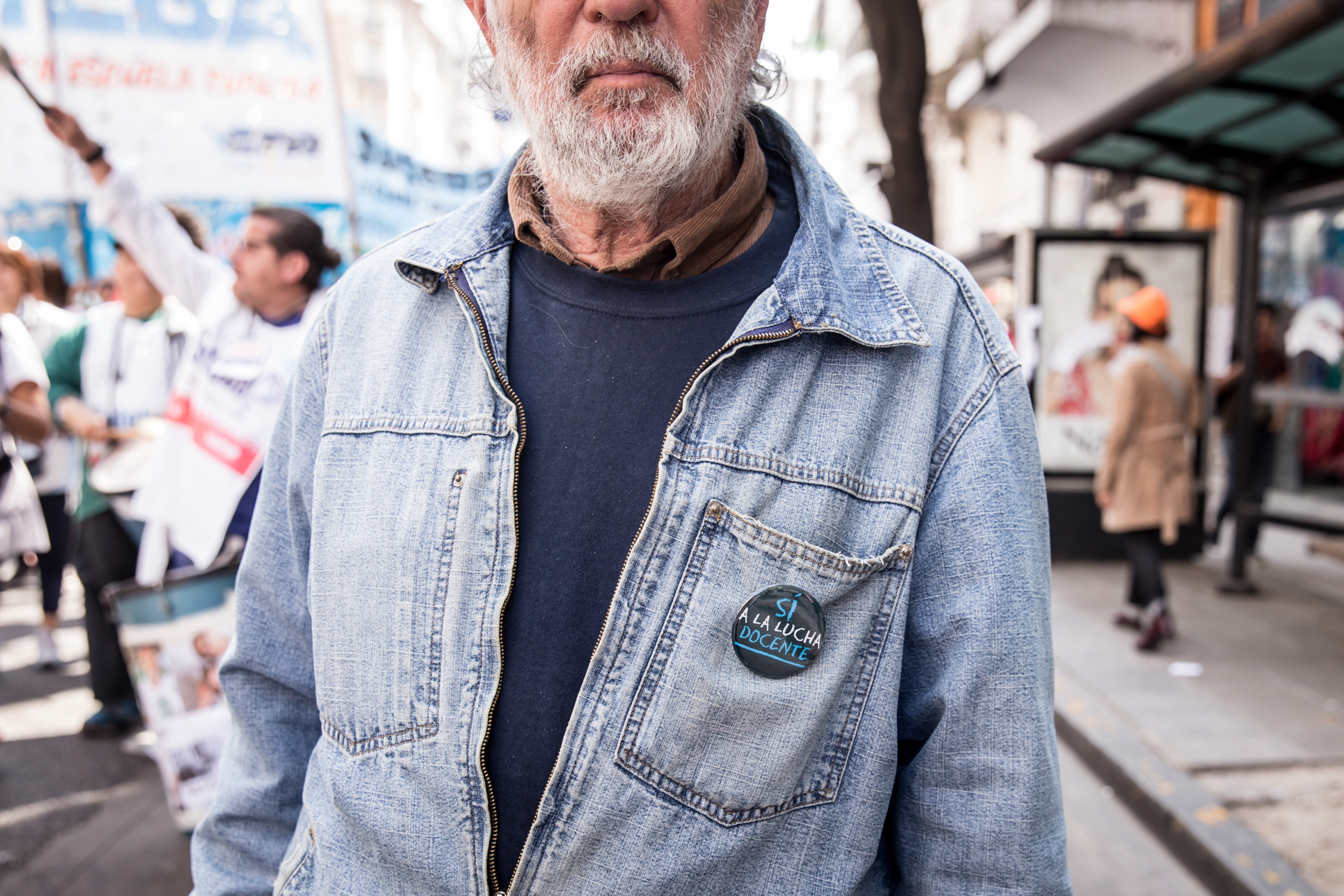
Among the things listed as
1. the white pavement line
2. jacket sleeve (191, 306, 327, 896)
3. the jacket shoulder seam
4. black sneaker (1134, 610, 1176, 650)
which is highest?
the jacket shoulder seam

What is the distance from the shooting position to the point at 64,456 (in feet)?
17.8

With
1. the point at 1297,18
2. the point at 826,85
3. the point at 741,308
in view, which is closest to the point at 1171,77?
the point at 1297,18

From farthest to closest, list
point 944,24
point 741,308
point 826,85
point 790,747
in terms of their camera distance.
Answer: point 826,85 < point 944,24 < point 741,308 < point 790,747

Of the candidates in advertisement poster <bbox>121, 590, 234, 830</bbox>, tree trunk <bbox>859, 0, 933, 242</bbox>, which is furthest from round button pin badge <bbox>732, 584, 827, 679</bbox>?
tree trunk <bbox>859, 0, 933, 242</bbox>

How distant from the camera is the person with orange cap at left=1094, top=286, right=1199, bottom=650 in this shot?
5.87 metres

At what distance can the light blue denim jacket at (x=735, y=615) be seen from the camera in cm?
114

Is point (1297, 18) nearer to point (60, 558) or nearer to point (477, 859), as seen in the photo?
point (477, 859)

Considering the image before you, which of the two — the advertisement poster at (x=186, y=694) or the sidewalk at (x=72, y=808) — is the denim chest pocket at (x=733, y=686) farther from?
the sidewalk at (x=72, y=808)

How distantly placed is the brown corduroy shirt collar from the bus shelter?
4812 millimetres

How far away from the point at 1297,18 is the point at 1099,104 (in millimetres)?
7665

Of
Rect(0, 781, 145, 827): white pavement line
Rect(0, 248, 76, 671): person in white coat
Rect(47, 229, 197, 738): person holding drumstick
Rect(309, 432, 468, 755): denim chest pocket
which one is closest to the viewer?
Rect(309, 432, 468, 755): denim chest pocket

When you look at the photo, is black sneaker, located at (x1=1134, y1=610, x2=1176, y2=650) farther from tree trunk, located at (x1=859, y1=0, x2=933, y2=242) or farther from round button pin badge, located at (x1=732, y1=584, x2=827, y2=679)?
round button pin badge, located at (x1=732, y1=584, x2=827, y2=679)

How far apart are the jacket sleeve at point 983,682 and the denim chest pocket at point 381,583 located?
597mm

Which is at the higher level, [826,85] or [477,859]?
[826,85]
